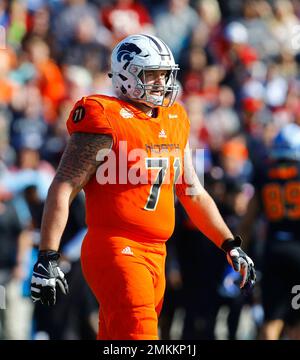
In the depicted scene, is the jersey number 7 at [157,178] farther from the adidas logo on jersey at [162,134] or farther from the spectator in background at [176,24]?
the spectator in background at [176,24]

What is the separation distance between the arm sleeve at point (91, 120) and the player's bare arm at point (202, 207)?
2.21 ft

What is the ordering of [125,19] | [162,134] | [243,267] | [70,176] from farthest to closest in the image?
[125,19], [243,267], [162,134], [70,176]

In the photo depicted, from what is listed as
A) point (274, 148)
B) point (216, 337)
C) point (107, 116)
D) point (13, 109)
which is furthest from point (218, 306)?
point (107, 116)

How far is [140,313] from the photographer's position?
19.2 ft

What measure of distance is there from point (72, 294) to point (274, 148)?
2212 millimetres

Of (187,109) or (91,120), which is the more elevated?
(187,109)

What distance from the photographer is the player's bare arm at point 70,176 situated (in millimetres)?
5820

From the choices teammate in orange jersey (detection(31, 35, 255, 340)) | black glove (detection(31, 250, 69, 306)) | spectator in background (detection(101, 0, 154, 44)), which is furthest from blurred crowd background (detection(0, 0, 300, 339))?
black glove (detection(31, 250, 69, 306))

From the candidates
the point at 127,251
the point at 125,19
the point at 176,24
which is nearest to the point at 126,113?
the point at 127,251

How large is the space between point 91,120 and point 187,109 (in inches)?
263

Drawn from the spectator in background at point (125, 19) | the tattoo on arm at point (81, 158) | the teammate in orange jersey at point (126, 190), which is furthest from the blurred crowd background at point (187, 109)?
the tattoo on arm at point (81, 158)

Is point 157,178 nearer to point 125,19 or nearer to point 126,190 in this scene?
Answer: point 126,190

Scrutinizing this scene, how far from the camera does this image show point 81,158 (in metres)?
5.93

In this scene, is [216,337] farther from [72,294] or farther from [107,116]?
[107,116]
